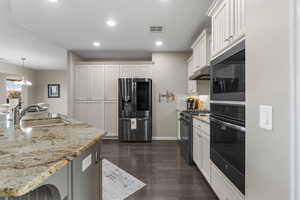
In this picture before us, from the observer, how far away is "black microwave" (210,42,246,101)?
1.33 meters

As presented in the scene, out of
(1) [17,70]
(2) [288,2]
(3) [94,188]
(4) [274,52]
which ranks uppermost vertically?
(1) [17,70]

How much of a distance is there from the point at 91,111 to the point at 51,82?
15.1ft

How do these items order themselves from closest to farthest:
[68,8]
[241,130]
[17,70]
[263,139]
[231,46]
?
[263,139] < [241,130] < [231,46] < [68,8] < [17,70]

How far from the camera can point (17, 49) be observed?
17.7 ft

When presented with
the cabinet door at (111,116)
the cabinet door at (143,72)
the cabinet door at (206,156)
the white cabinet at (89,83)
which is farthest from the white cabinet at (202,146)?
the white cabinet at (89,83)

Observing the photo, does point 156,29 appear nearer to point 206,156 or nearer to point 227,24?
point 227,24

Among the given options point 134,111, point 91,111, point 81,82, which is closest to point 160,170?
point 134,111

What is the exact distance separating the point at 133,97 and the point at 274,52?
4.26m

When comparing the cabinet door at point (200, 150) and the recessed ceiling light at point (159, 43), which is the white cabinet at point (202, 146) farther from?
the recessed ceiling light at point (159, 43)

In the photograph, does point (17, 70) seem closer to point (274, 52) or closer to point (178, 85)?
point (178, 85)

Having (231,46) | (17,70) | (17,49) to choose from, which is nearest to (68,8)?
(231,46)

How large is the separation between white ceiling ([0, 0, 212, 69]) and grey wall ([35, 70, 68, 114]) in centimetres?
398

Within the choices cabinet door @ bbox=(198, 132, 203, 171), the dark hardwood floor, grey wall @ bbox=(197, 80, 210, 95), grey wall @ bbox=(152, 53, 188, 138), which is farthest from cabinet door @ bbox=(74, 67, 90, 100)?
cabinet door @ bbox=(198, 132, 203, 171)

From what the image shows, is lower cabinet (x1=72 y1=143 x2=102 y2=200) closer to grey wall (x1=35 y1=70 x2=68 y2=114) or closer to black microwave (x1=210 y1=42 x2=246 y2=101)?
black microwave (x1=210 y1=42 x2=246 y2=101)
